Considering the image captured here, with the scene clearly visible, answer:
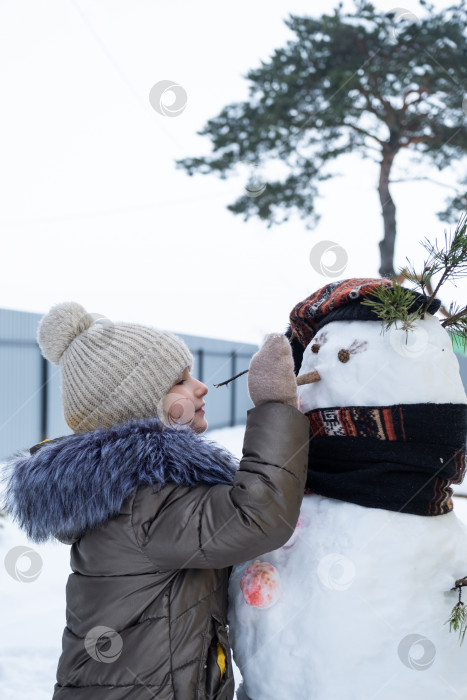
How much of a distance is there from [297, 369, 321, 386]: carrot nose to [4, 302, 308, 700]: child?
0.07 metres

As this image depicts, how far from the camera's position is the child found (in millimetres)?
989

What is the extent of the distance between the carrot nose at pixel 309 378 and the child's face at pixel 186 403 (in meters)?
0.28

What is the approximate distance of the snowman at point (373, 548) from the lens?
957mm

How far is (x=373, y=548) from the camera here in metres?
0.98

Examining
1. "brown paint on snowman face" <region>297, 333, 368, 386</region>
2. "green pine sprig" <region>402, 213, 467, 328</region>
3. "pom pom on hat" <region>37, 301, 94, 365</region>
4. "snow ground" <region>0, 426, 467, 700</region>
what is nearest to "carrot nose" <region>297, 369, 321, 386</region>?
"brown paint on snowman face" <region>297, 333, 368, 386</region>

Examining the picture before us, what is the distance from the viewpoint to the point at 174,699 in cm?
104

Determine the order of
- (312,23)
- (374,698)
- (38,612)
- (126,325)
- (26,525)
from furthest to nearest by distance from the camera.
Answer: (312,23)
(38,612)
(126,325)
(26,525)
(374,698)

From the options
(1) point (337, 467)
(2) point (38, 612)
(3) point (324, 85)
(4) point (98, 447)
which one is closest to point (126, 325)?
(4) point (98, 447)

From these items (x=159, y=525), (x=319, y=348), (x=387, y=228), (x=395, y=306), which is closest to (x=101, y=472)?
(x=159, y=525)

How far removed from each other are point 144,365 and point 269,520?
482mm

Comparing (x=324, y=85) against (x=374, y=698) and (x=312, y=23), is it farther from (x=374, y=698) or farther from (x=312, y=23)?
(x=374, y=698)

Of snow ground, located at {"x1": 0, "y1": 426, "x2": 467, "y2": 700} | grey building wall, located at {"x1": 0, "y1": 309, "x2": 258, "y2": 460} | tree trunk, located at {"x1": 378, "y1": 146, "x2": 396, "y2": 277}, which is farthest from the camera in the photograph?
grey building wall, located at {"x1": 0, "y1": 309, "x2": 258, "y2": 460}

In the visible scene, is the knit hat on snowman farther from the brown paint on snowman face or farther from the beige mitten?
the beige mitten

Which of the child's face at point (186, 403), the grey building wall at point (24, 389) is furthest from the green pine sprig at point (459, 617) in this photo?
the grey building wall at point (24, 389)
